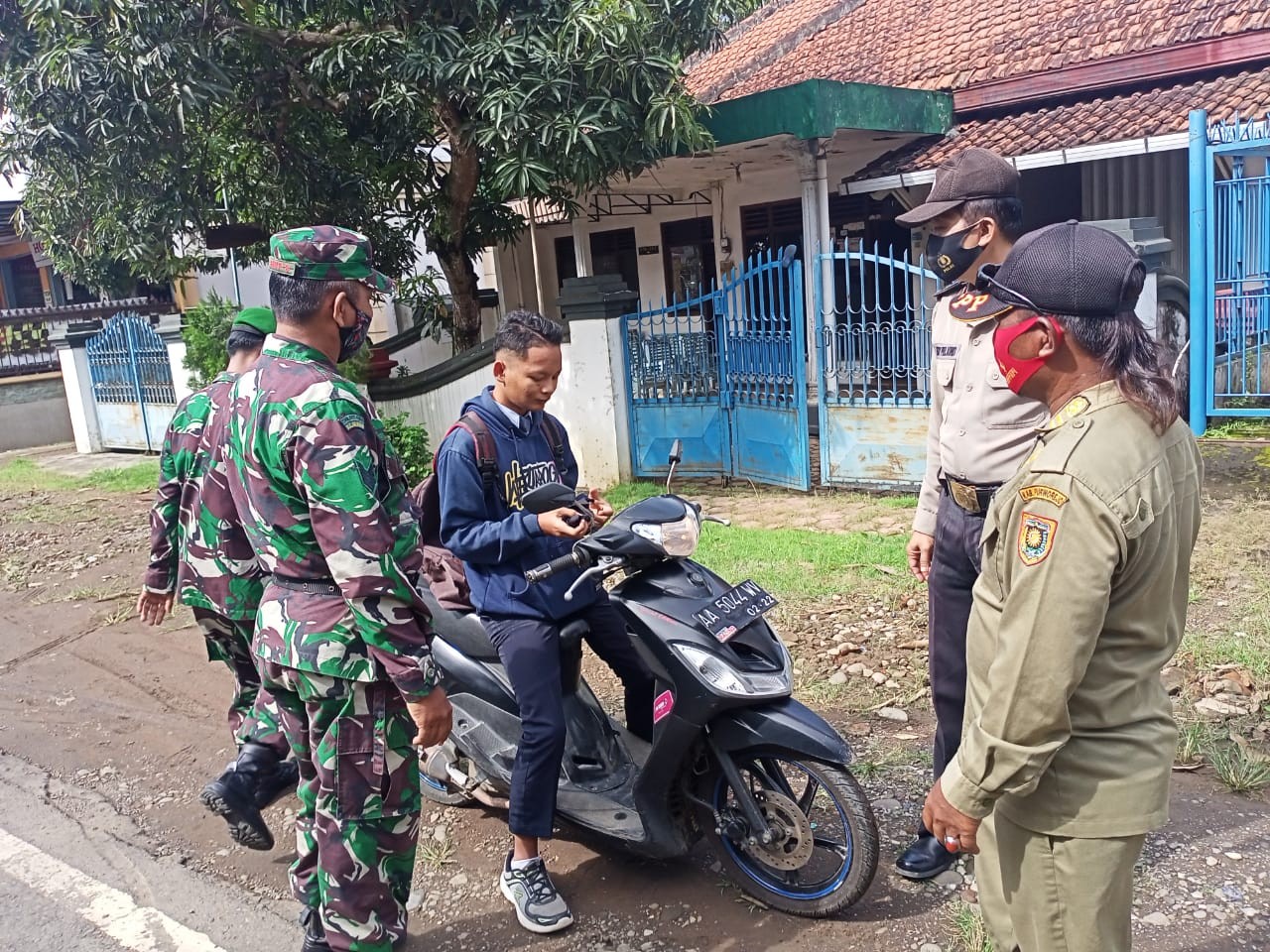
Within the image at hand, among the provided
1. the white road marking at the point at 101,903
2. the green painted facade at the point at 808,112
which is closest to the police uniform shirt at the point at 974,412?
the white road marking at the point at 101,903

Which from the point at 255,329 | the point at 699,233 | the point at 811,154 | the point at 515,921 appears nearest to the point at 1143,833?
the point at 515,921

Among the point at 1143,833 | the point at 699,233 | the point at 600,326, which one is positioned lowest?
the point at 1143,833

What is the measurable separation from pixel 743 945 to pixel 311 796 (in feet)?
3.85

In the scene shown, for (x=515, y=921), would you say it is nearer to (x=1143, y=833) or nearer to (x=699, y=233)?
(x=1143, y=833)

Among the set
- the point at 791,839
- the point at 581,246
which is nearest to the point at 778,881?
the point at 791,839

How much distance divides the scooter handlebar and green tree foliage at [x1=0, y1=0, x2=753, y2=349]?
4.99 metres

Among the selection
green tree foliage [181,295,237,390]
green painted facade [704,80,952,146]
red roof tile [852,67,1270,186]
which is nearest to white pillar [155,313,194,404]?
green tree foliage [181,295,237,390]

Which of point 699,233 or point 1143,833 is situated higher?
point 699,233

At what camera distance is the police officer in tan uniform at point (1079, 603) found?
1.54 m

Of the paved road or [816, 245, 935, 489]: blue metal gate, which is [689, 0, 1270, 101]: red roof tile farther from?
the paved road

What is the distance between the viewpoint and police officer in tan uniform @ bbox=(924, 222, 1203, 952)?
5.05 ft

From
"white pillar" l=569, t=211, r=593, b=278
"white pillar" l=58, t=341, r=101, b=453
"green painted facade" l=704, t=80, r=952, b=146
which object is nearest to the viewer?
"green painted facade" l=704, t=80, r=952, b=146

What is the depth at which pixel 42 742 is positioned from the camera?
4203mm

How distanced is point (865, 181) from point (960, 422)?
8.26m
